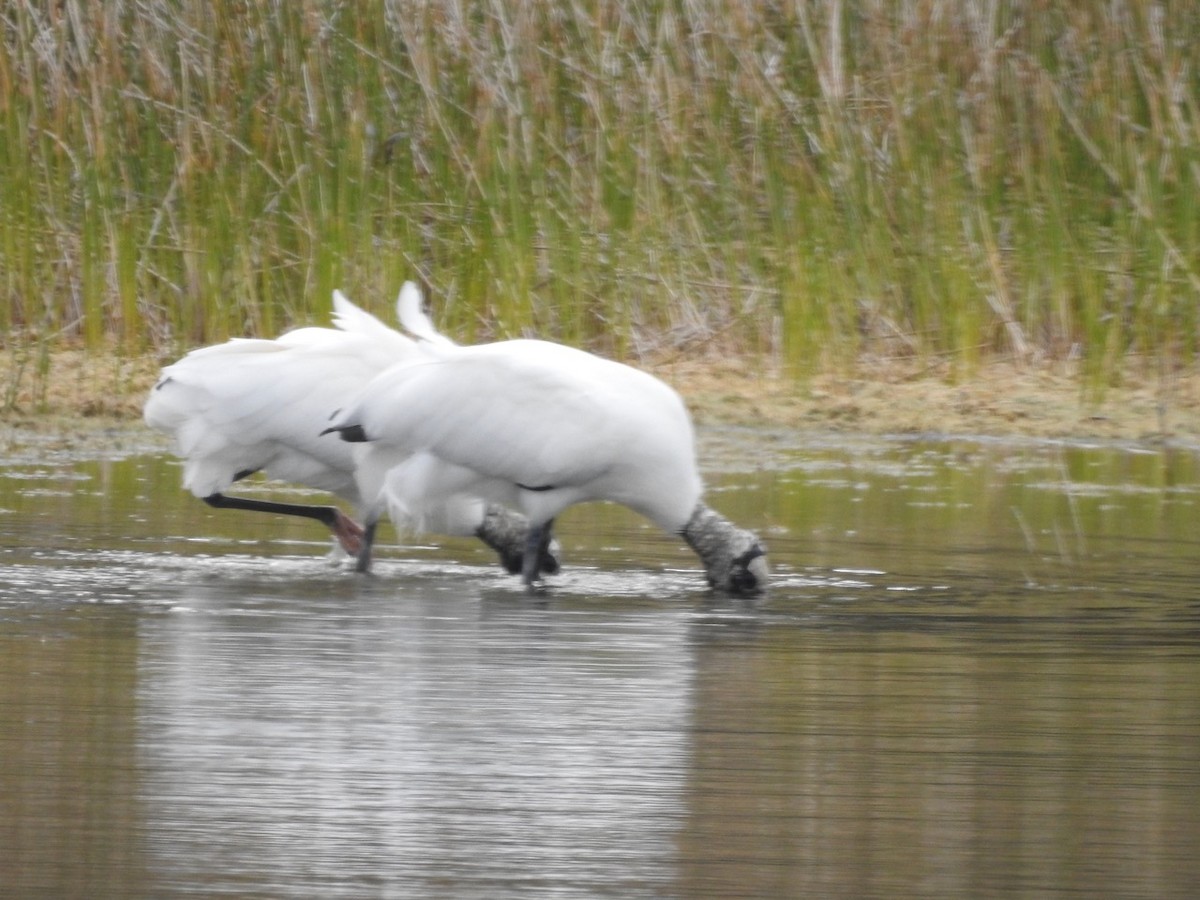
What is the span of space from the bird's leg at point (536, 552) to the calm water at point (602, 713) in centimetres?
8

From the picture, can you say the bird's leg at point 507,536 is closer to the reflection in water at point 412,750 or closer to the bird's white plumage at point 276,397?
the bird's white plumage at point 276,397

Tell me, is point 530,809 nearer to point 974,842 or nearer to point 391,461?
point 974,842

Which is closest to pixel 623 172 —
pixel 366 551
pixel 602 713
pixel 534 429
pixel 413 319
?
pixel 413 319

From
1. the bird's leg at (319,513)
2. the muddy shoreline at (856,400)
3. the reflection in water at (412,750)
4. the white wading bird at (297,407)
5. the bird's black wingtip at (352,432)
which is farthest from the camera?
the muddy shoreline at (856,400)

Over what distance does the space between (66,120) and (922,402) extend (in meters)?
4.23

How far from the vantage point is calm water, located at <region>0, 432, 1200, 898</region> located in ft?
10.7

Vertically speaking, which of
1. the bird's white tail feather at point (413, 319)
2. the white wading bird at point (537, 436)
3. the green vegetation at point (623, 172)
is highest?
the green vegetation at point (623, 172)

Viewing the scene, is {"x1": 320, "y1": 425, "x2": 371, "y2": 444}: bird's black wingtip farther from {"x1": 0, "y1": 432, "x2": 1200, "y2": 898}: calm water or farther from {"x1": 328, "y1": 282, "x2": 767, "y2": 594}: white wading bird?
{"x1": 0, "y1": 432, "x2": 1200, "y2": 898}: calm water

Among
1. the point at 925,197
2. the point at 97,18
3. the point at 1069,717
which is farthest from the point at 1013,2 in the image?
the point at 1069,717

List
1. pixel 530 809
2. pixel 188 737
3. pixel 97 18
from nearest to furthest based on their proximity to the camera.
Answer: pixel 530 809
pixel 188 737
pixel 97 18

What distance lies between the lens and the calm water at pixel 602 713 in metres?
3.27

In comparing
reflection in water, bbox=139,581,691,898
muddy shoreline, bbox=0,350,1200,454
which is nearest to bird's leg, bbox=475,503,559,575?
reflection in water, bbox=139,581,691,898

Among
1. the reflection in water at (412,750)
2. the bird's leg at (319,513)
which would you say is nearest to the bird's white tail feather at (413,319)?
the bird's leg at (319,513)

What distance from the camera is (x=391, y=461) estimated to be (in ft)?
22.1
